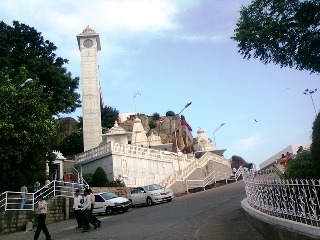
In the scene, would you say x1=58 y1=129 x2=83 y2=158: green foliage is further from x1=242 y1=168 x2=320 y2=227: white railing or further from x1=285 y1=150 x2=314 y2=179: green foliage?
x1=285 y1=150 x2=314 y2=179: green foliage

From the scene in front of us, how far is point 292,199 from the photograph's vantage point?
7332 millimetres

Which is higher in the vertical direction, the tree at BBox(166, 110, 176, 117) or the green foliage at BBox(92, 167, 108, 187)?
the tree at BBox(166, 110, 176, 117)

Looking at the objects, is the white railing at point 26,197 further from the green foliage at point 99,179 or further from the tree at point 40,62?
the tree at point 40,62

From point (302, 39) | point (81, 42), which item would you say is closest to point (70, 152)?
point (81, 42)

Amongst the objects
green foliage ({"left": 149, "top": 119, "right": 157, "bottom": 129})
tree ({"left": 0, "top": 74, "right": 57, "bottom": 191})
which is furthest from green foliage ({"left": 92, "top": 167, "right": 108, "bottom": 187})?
green foliage ({"left": 149, "top": 119, "right": 157, "bottom": 129})

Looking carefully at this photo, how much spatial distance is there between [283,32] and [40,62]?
2176cm

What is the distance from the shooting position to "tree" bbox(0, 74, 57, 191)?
22078mm

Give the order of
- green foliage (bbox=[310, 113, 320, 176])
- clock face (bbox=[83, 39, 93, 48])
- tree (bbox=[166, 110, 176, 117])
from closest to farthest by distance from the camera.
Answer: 1. green foliage (bbox=[310, 113, 320, 176])
2. clock face (bbox=[83, 39, 93, 48])
3. tree (bbox=[166, 110, 176, 117])

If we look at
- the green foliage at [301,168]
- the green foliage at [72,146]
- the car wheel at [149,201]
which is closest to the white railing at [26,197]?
the car wheel at [149,201]

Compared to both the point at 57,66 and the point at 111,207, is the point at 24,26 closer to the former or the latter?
the point at 57,66

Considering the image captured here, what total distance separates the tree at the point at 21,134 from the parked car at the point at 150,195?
7.20m

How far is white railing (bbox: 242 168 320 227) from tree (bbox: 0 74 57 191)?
16506mm

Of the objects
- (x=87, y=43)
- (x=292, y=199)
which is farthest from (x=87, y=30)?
(x=292, y=199)

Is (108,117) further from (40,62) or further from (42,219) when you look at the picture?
(42,219)
